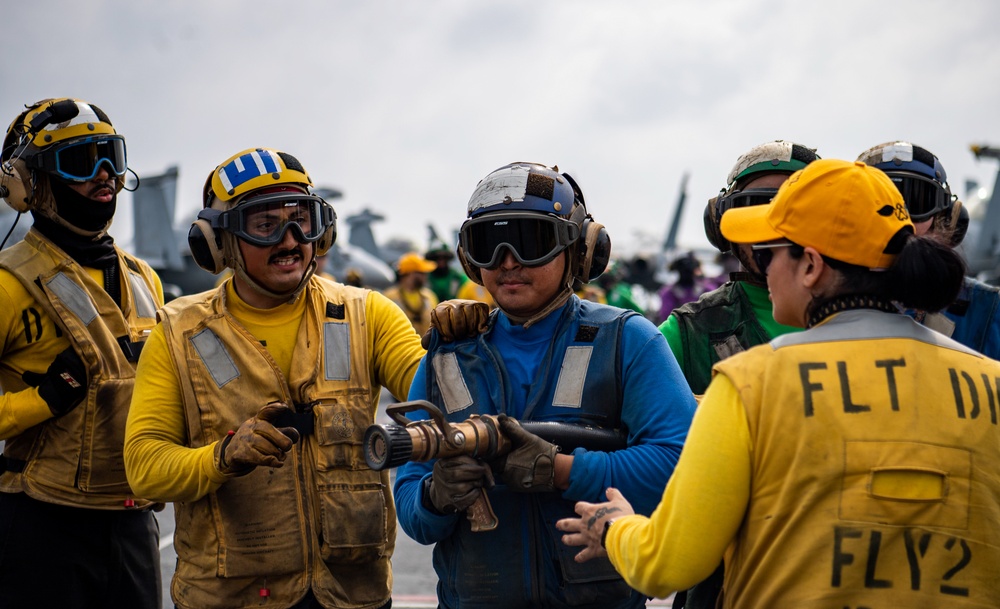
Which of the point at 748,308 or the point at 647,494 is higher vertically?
the point at 748,308

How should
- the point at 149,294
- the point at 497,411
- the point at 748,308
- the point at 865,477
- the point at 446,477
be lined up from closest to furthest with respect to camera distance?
1. the point at 865,477
2. the point at 446,477
3. the point at 497,411
4. the point at 748,308
5. the point at 149,294

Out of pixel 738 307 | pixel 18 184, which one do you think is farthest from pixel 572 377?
pixel 18 184

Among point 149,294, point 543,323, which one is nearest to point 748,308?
point 543,323

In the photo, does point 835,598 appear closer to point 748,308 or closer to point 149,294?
point 748,308

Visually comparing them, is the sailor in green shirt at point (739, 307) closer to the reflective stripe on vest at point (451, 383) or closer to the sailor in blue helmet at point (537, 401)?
the sailor in blue helmet at point (537, 401)

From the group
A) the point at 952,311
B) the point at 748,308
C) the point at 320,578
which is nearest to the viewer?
the point at 320,578

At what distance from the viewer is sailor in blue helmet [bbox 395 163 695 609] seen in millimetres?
2510

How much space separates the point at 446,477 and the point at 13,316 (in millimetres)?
2205

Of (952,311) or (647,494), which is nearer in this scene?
(647,494)

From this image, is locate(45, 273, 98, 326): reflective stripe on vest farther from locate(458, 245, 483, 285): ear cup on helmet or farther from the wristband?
the wristband

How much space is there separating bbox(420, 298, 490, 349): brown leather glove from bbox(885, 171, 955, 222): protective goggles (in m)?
1.87

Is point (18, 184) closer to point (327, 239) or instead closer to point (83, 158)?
point (83, 158)

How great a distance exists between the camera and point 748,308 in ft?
10.7

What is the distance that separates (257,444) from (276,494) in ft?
1.20
